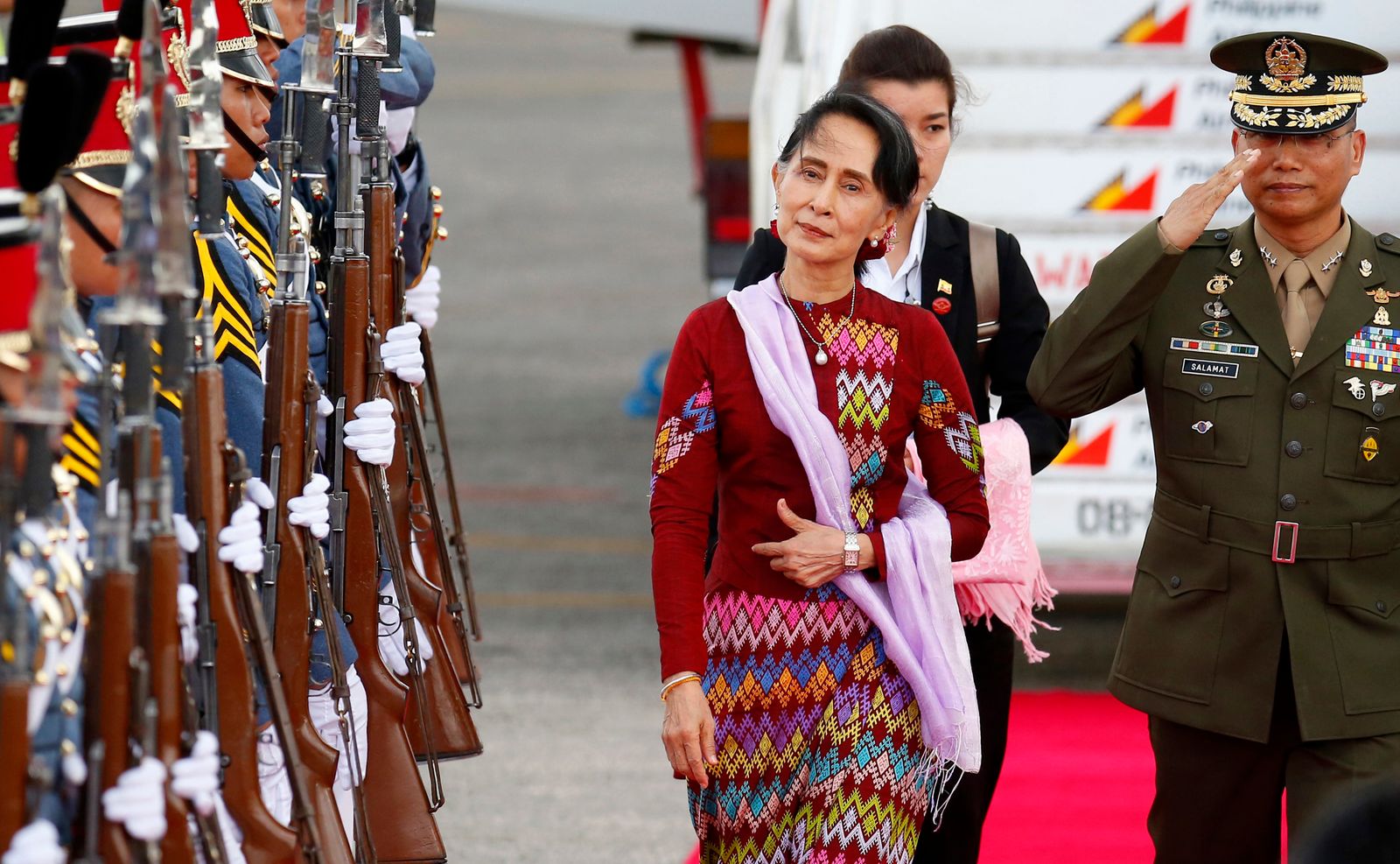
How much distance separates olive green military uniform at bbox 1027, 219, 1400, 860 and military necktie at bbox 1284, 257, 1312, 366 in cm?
3

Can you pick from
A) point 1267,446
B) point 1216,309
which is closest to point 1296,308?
point 1216,309

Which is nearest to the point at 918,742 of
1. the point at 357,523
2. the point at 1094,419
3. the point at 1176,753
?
the point at 1176,753

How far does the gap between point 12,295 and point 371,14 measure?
5.34 ft

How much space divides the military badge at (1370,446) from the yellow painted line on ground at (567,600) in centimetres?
453

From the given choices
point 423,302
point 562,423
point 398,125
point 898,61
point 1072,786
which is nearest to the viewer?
point 898,61

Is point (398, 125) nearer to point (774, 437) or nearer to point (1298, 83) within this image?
point (774, 437)

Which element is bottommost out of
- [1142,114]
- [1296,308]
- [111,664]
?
[111,664]

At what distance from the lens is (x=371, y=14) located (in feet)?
13.2

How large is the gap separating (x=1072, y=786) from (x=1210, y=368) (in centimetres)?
216

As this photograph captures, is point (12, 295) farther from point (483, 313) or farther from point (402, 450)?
point (483, 313)

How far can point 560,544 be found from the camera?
28.6 feet

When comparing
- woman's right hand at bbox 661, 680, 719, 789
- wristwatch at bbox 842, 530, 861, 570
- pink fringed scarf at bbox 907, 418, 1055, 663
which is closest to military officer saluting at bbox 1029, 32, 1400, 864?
pink fringed scarf at bbox 907, 418, 1055, 663

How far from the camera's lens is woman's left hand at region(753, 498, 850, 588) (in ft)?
10.5

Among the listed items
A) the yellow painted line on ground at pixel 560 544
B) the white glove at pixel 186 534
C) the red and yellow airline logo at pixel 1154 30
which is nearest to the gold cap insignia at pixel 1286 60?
the white glove at pixel 186 534
